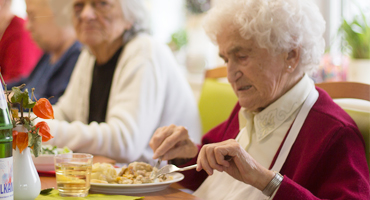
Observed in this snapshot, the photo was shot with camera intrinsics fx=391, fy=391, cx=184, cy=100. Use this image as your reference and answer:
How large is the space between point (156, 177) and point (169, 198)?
111mm

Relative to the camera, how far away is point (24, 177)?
0.76 metres

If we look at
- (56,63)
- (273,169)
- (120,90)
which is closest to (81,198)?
(273,169)

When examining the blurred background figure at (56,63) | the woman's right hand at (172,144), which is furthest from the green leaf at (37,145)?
the blurred background figure at (56,63)

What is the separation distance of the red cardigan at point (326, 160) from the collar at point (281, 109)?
0.05 m

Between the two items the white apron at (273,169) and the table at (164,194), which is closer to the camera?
the table at (164,194)

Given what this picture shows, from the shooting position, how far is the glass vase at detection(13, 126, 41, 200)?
75 cm

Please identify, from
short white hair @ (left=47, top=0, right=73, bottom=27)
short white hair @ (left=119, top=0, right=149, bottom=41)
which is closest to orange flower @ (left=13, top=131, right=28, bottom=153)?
short white hair @ (left=119, top=0, right=149, bottom=41)

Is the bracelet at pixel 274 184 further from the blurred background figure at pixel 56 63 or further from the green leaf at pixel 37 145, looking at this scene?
the blurred background figure at pixel 56 63

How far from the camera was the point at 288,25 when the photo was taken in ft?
3.82

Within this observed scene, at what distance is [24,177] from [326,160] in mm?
732

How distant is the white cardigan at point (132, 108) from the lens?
164 cm

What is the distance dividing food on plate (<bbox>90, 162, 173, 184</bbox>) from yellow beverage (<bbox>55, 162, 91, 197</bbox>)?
9cm

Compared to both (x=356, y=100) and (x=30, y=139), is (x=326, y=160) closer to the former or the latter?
(x=356, y=100)

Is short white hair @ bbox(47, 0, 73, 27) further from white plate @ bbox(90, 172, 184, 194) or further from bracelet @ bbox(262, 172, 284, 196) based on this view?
bracelet @ bbox(262, 172, 284, 196)
